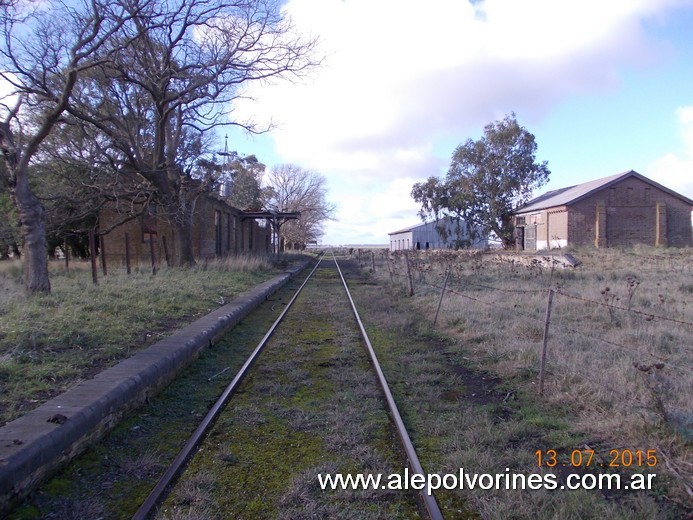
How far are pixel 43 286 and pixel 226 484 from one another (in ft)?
33.3

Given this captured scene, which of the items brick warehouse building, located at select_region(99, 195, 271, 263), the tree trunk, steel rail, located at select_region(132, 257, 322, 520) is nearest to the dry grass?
steel rail, located at select_region(132, 257, 322, 520)

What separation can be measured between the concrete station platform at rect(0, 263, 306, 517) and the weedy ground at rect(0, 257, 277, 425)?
38 cm

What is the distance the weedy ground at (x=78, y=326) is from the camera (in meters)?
6.23

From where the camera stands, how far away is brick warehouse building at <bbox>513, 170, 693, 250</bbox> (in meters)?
35.8

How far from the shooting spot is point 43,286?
1226 centimetres

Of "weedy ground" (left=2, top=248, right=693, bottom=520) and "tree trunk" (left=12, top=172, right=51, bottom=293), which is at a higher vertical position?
"tree trunk" (left=12, top=172, right=51, bottom=293)

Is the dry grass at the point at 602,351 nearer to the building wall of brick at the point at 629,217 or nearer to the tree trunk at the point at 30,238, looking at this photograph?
the tree trunk at the point at 30,238

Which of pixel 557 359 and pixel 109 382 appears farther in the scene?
pixel 557 359

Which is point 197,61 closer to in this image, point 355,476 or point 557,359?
point 557,359

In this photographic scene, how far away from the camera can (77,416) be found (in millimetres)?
4863

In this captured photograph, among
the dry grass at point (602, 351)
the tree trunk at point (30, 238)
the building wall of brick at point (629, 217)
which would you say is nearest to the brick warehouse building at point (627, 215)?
the building wall of brick at point (629, 217)

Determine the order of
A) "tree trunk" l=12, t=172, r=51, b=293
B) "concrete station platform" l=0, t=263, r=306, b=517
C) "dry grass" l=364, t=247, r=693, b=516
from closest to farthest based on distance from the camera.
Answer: "concrete station platform" l=0, t=263, r=306, b=517 < "dry grass" l=364, t=247, r=693, b=516 < "tree trunk" l=12, t=172, r=51, b=293

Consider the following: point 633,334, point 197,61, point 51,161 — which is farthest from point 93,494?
point 51,161

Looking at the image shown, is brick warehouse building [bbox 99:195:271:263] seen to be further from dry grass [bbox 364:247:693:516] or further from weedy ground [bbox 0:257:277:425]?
dry grass [bbox 364:247:693:516]
